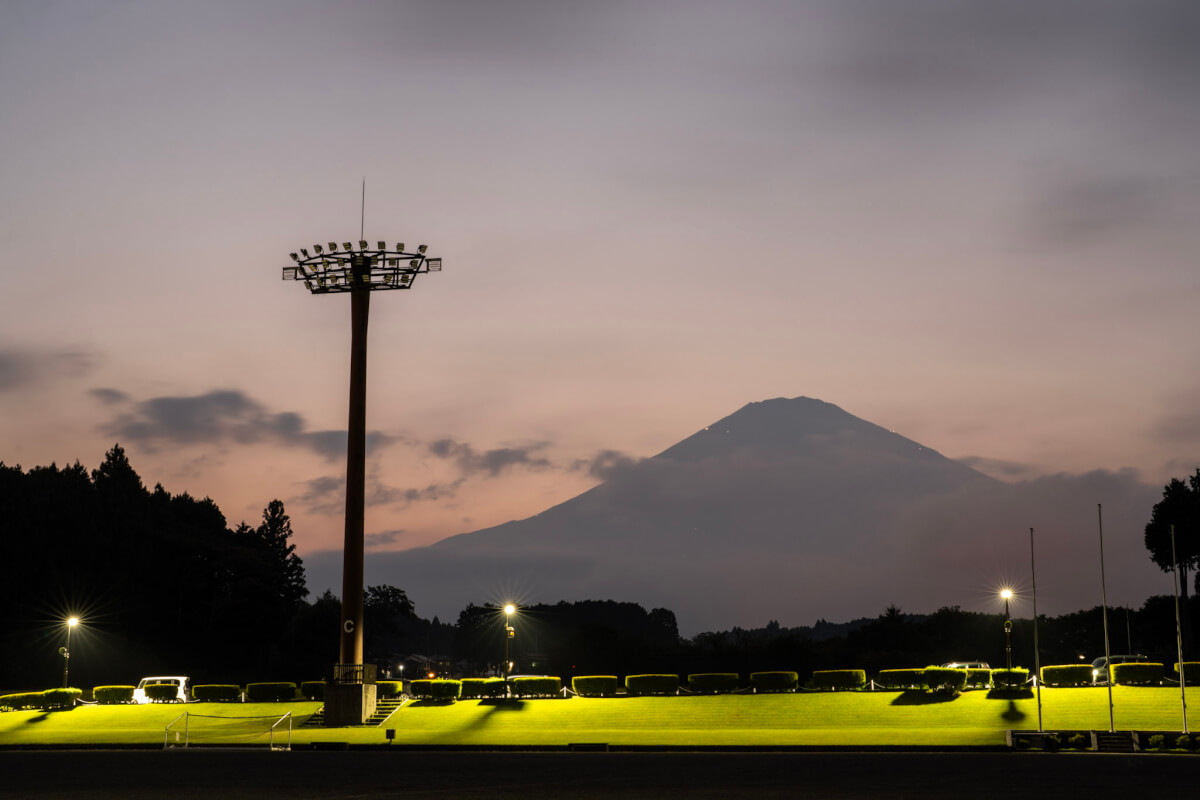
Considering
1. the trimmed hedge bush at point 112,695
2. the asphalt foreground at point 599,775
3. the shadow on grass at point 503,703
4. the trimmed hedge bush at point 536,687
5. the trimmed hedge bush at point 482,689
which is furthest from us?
the trimmed hedge bush at point 112,695

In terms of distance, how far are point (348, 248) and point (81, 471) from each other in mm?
74087

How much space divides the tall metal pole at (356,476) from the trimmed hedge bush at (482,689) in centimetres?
558

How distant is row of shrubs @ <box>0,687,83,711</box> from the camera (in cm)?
5725

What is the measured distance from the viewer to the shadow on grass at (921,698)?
5078 cm

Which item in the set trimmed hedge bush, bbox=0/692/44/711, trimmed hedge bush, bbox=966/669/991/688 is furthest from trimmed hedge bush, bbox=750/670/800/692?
trimmed hedge bush, bbox=0/692/44/711

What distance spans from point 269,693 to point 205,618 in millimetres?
59069

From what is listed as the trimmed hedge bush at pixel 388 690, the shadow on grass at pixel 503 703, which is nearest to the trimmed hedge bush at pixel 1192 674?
the shadow on grass at pixel 503 703

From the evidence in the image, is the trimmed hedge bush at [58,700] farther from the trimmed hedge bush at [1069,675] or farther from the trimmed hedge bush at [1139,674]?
the trimmed hedge bush at [1139,674]

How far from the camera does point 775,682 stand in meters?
57.4

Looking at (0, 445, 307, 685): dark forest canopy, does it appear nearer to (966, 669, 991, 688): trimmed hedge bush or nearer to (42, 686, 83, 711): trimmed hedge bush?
(42, 686, 83, 711): trimmed hedge bush

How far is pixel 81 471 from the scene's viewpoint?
11969 cm

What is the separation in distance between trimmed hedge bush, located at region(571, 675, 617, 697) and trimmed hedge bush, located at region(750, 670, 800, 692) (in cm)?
704

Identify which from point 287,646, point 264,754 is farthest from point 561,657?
point 264,754

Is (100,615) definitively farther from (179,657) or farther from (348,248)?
(348,248)
